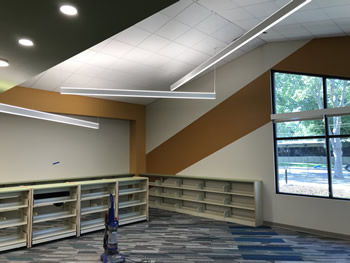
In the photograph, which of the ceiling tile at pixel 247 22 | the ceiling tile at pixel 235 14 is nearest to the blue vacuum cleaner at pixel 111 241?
the ceiling tile at pixel 235 14

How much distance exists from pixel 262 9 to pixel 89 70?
3635 millimetres

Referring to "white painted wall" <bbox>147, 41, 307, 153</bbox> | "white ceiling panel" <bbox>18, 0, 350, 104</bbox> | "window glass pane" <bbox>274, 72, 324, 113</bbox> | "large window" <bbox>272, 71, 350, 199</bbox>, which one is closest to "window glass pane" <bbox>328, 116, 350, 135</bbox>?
"large window" <bbox>272, 71, 350, 199</bbox>

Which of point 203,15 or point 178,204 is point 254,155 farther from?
point 203,15

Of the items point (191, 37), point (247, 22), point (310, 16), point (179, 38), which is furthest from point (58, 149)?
point (310, 16)

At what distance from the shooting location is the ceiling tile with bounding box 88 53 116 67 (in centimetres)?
530

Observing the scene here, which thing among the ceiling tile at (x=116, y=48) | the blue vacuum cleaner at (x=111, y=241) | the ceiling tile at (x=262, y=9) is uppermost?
the ceiling tile at (x=262, y=9)

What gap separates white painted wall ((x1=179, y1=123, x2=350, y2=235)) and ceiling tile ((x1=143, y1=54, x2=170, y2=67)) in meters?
2.53

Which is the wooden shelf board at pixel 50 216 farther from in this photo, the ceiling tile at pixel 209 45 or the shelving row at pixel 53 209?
the ceiling tile at pixel 209 45

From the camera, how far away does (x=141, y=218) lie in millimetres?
5988

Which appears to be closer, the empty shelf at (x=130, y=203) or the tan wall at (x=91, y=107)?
the empty shelf at (x=130, y=203)

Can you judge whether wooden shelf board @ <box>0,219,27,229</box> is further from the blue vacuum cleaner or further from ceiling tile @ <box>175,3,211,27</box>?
ceiling tile @ <box>175,3,211,27</box>

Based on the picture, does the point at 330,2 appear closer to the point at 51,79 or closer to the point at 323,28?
the point at 323,28

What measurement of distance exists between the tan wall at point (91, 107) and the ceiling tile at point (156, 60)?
83.0 inches

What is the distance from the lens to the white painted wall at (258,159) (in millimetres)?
5039
